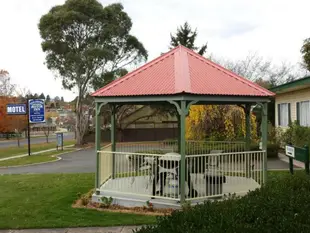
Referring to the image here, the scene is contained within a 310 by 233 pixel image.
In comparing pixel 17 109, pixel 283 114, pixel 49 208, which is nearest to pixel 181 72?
pixel 49 208

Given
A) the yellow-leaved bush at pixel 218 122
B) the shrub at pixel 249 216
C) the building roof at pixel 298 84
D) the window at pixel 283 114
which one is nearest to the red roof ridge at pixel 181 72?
the shrub at pixel 249 216

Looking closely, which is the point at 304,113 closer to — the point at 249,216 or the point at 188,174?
the point at 188,174

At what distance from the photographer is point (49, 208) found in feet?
28.1

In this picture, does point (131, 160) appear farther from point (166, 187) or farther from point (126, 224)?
point (126, 224)

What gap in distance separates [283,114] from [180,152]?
15.1m

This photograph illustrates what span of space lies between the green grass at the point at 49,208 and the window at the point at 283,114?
13504mm

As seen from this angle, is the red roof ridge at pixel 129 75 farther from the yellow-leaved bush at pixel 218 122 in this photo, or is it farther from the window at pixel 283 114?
the window at pixel 283 114

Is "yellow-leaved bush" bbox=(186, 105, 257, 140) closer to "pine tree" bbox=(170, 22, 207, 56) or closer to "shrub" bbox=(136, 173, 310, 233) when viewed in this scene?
"pine tree" bbox=(170, 22, 207, 56)

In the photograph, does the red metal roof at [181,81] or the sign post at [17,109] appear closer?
the red metal roof at [181,81]

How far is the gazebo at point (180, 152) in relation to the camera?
816cm

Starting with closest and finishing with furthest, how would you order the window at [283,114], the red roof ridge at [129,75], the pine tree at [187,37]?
the red roof ridge at [129,75]
the window at [283,114]
the pine tree at [187,37]

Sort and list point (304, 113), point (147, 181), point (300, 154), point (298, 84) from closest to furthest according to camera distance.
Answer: point (300, 154)
point (147, 181)
point (298, 84)
point (304, 113)

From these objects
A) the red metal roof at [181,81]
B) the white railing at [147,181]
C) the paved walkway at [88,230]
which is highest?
the red metal roof at [181,81]

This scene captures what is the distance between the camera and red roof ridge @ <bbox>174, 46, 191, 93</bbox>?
8.13m
